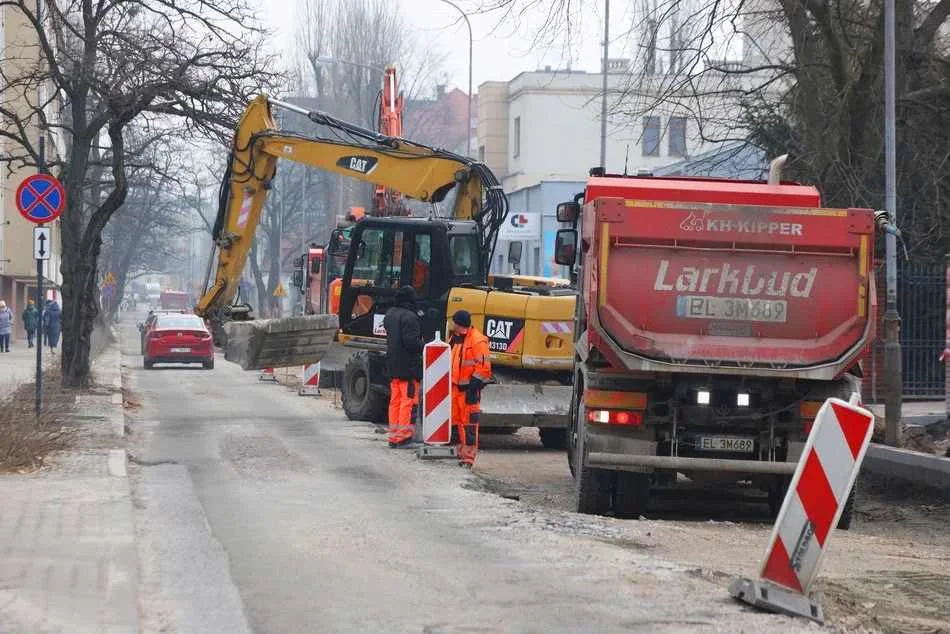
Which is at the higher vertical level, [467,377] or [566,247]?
[566,247]

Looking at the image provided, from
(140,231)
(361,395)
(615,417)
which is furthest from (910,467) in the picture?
(140,231)

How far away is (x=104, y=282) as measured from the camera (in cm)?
6419

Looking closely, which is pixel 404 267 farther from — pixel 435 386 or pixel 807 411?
pixel 807 411

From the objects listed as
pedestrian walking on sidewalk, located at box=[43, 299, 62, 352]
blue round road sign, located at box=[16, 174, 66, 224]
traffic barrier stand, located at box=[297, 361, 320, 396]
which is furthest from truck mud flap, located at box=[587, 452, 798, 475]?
pedestrian walking on sidewalk, located at box=[43, 299, 62, 352]

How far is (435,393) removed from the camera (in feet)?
50.7

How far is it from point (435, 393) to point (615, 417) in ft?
13.0

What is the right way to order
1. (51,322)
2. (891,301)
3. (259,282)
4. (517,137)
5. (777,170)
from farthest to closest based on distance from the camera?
(259,282) < (517,137) < (51,322) < (891,301) < (777,170)

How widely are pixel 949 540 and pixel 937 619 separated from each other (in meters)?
4.40

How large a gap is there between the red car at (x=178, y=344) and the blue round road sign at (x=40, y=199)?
23.3 m

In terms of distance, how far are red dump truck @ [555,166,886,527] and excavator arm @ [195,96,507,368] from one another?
9.19m

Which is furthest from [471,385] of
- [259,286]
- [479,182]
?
[259,286]

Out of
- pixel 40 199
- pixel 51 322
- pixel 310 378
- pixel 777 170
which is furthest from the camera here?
pixel 51 322

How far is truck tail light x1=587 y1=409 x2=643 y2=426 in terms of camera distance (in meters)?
11.8

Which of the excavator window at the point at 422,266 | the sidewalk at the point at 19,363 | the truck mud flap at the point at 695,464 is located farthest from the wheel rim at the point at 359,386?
the truck mud flap at the point at 695,464
